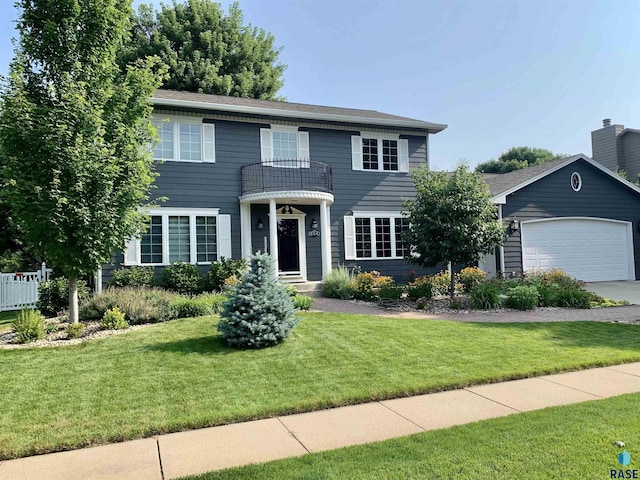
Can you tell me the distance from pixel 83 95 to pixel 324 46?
401 inches

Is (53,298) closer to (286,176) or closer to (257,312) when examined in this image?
(257,312)

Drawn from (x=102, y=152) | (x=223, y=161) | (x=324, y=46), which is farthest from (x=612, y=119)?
(x=102, y=152)

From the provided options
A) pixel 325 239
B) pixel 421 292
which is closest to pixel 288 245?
pixel 325 239

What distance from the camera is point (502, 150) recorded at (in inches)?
1820

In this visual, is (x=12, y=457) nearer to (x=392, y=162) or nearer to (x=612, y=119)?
(x=392, y=162)

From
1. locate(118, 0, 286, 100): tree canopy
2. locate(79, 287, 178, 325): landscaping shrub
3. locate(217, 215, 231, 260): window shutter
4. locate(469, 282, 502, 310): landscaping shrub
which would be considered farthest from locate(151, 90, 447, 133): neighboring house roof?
locate(118, 0, 286, 100): tree canopy

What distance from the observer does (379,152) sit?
1611 cm

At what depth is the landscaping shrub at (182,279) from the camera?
12.5 meters

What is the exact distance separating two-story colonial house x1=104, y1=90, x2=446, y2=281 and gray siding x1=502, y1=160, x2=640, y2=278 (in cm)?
395

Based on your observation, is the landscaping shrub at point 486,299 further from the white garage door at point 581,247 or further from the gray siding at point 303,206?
the white garage door at point 581,247

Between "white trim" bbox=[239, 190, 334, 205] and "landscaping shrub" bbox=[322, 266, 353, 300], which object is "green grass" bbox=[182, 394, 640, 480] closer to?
"landscaping shrub" bbox=[322, 266, 353, 300]

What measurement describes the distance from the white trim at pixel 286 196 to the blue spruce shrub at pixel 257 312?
20.9ft

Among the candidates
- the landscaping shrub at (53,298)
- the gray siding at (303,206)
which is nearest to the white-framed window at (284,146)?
the gray siding at (303,206)

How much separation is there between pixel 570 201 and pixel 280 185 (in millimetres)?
11447
